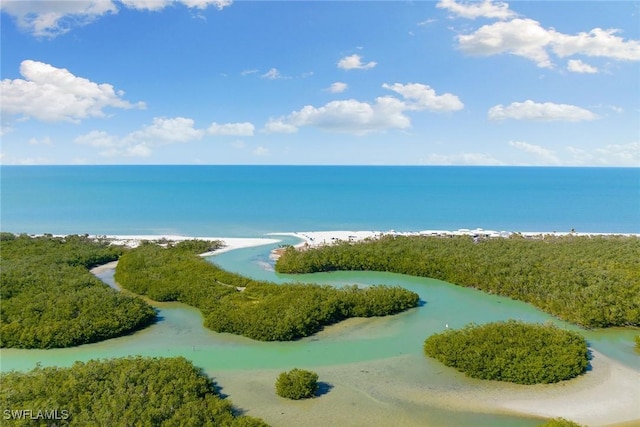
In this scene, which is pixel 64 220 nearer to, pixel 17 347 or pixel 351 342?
pixel 17 347

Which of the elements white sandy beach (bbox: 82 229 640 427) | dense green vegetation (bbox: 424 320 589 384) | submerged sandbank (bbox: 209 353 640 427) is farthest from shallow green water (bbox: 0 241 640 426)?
dense green vegetation (bbox: 424 320 589 384)

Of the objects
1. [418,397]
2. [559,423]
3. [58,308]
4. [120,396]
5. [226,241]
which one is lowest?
[418,397]

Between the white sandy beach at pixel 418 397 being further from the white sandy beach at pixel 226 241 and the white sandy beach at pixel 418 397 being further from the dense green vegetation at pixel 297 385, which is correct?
the white sandy beach at pixel 226 241

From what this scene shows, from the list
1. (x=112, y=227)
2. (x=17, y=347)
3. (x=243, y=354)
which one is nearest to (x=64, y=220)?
(x=112, y=227)

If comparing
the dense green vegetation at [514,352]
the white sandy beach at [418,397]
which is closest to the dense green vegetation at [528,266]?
the dense green vegetation at [514,352]

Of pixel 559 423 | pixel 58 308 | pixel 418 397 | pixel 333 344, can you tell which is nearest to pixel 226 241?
pixel 58 308

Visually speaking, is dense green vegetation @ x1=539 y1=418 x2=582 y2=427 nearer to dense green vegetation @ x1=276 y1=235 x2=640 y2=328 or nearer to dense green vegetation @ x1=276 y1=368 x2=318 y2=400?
dense green vegetation @ x1=276 y1=368 x2=318 y2=400

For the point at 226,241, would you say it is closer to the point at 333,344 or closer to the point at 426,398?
the point at 333,344
